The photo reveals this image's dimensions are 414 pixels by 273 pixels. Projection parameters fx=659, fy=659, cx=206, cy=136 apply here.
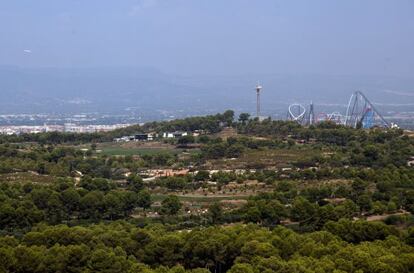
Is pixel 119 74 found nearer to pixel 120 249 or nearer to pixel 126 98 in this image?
pixel 126 98

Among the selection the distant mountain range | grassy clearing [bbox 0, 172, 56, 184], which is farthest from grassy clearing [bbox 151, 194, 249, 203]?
the distant mountain range

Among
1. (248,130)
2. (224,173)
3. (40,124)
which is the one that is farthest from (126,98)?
(224,173)

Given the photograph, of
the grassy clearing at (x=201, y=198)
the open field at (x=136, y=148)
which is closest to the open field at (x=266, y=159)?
the open field at (x=136, y=148)

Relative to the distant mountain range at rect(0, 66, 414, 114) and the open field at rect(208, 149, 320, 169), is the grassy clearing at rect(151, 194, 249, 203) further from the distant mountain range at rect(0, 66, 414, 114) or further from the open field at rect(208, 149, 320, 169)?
the distant mountain range at rect(0, 66, 414, 114)

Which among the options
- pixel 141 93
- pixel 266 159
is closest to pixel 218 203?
pixel 266 159

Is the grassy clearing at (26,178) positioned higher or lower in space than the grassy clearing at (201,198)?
higher

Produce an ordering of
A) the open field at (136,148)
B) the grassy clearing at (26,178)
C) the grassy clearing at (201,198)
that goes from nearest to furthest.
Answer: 1. the grassy clearing at (201,198)
2. the grassy clearing at (26,178)
3. the open field at (136,148)

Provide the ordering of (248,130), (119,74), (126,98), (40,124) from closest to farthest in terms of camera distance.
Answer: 1. (248,130)
2. (40,124)
3. (126,98)
4. (119,74)

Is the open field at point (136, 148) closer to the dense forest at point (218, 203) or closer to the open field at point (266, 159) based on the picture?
the dense forest at point (218, 203)
